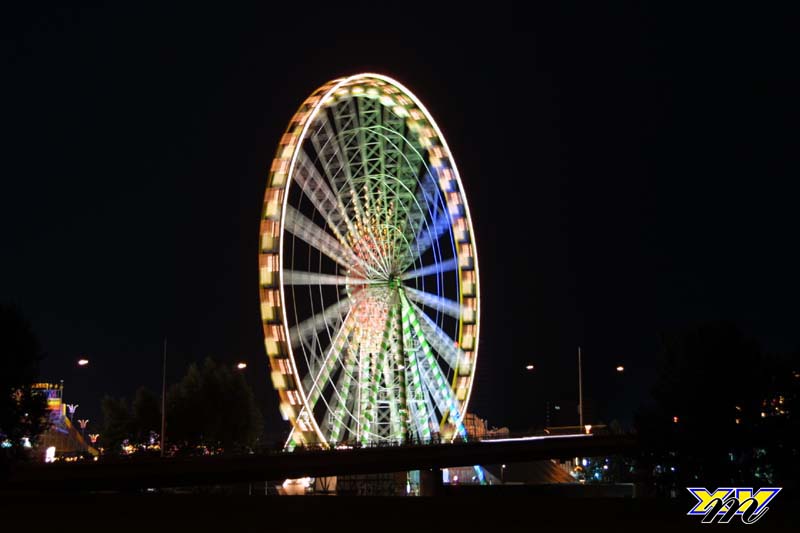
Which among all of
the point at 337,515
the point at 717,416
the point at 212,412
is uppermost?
the point at 212,412

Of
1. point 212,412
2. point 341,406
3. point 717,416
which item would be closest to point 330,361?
point 341,406

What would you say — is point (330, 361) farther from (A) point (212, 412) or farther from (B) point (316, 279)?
(A) point (212, 412)

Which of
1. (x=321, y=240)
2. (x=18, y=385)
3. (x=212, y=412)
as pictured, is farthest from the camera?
(x=212, y=412)

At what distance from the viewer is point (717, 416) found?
4428 cm

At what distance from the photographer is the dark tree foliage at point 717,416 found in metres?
43.8

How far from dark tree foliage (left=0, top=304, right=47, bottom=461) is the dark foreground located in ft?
12.1

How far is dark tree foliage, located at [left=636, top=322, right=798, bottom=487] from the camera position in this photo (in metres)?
43.8

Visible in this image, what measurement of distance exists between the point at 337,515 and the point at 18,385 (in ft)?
48.0

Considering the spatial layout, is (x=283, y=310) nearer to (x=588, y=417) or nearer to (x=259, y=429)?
(x=259, y=429)

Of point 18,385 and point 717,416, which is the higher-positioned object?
point 18,385

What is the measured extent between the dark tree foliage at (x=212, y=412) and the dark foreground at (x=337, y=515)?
120ft

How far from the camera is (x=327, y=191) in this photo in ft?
161

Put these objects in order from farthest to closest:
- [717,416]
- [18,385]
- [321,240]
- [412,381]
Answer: [412,381] < [321,240] < [717,416] < [18,385]

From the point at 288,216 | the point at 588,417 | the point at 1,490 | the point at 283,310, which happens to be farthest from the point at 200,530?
the point at 588,417
